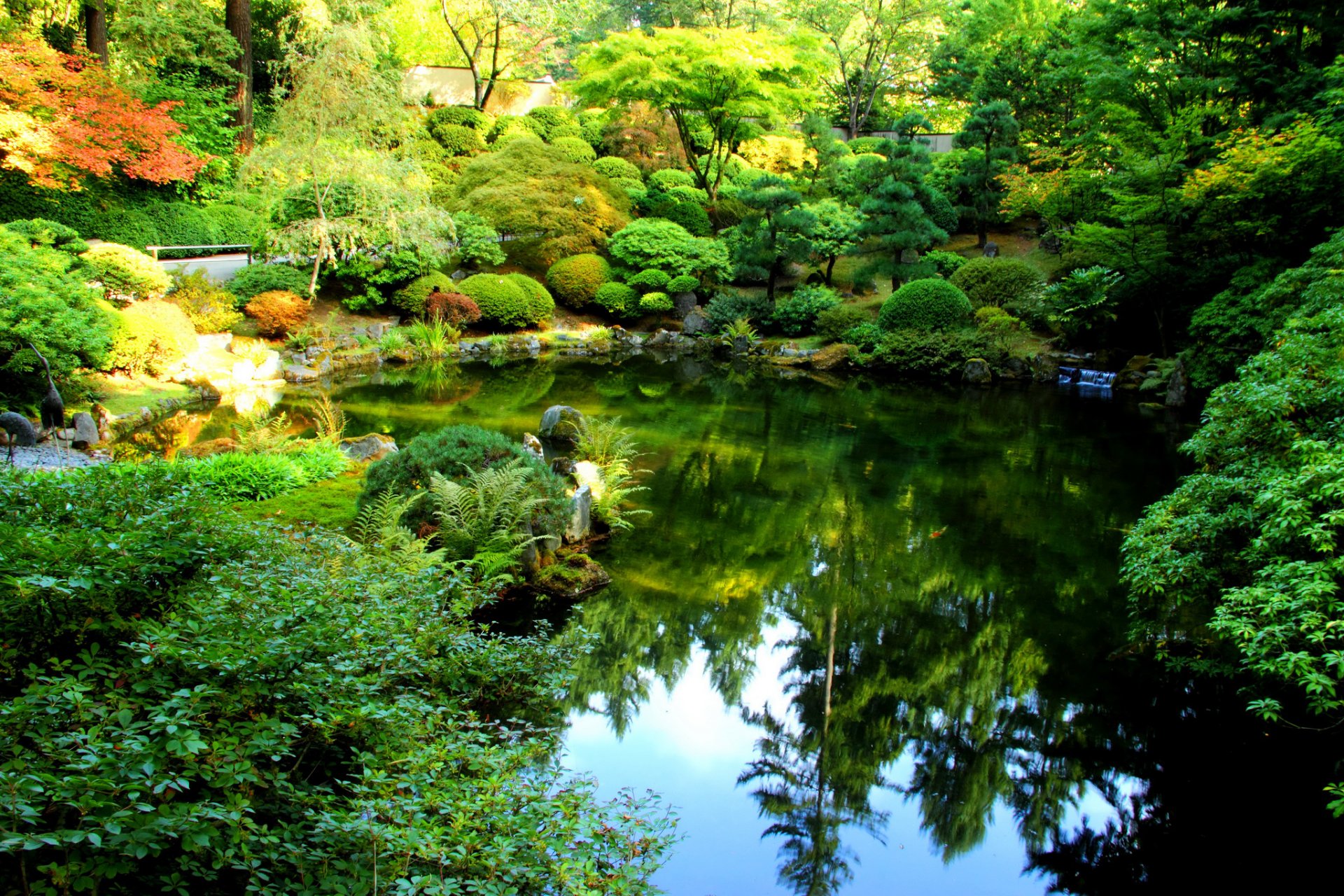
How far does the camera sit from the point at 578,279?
62.0ft

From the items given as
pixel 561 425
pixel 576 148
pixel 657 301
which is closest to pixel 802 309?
pixel 657 301

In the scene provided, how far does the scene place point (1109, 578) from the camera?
6.63 m

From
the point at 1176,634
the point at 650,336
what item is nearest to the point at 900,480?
the point at 1176,634

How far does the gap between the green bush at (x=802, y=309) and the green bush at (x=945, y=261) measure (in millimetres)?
2675

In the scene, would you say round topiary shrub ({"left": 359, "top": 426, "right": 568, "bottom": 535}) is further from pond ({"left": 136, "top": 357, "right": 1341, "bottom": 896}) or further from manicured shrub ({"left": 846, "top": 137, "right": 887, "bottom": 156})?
manicured shrub ({"left": 846, "top": 137, "right": 887, "bottom": 156})

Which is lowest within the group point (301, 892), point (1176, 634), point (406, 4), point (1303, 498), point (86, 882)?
point (1176, 634)

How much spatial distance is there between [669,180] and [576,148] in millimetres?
3031

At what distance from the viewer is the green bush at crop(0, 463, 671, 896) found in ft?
6.53

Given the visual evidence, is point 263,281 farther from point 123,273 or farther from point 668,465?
point 668,465

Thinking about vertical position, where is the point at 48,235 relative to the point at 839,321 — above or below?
above

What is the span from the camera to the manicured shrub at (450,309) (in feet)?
54.9

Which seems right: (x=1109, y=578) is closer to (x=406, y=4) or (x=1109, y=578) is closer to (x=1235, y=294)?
(x=1235, y=294)

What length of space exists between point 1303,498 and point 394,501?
Answer: 543 centimetres

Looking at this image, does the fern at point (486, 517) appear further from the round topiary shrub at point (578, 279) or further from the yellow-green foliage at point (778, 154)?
the yellow-green foliage at point (778, 154)
